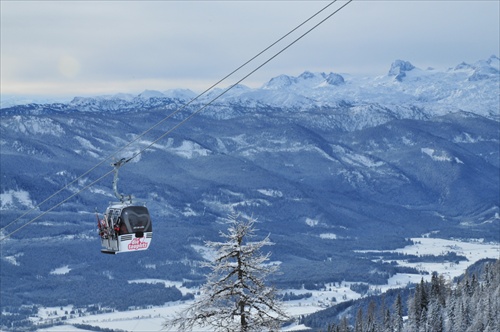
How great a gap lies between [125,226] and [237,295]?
9159 mm

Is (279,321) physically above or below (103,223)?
below

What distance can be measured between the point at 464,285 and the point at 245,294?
115 metres

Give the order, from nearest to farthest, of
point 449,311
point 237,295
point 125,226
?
point 237,295
point 125,226
point 449,311

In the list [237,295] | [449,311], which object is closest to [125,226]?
[237,295]

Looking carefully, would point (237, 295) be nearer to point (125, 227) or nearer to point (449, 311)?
point (125, 227)

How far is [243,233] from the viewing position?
34375 mm

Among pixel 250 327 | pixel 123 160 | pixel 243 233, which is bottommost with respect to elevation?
pixel 250 327

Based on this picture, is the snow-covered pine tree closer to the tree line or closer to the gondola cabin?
the gondola cabin

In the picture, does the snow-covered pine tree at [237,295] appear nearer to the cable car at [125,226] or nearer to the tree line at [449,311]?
the cable car at [125,226]

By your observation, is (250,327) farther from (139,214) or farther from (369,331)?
(369,331)

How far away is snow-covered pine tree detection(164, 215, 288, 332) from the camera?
111 feet

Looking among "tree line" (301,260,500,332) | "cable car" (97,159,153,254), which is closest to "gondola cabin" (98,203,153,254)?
"cable car" (97,159,153,254)

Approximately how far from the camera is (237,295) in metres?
34.2

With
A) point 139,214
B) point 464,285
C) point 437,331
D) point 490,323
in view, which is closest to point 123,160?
point 139,214
